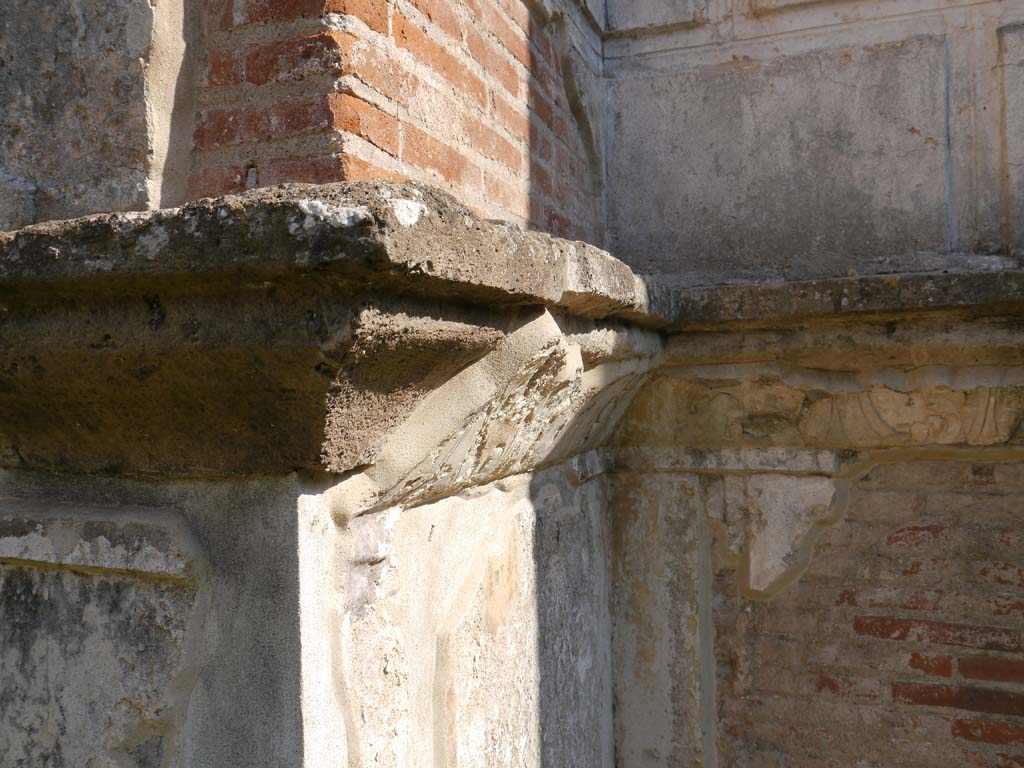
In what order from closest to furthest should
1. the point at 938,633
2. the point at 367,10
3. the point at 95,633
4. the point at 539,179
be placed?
the point at 95,633, the point at 367,10, the point at 539,179, the point at 938,633

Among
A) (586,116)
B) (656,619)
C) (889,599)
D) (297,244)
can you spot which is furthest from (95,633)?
(889,599)

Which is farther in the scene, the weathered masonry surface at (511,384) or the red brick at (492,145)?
the red brick at (492,145)

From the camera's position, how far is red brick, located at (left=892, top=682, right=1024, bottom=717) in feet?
6.07

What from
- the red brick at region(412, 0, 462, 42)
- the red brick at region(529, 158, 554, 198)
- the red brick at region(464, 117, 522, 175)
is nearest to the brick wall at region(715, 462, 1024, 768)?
the red brick at region(529, 158, 554, 198)

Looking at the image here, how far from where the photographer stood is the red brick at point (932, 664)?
189 centimetres

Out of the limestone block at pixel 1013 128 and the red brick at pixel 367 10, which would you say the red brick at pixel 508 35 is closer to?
the red brick at pixel 367 10

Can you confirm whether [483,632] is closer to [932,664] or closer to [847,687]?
[847,687]

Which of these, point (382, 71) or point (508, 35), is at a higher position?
point (508, 35)

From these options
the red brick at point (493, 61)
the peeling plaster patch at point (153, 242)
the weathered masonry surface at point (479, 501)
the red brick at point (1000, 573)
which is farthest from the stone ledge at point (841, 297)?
the peeling plaster patch at point (153, 242)

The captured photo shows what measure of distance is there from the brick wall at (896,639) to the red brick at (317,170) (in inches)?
55.5

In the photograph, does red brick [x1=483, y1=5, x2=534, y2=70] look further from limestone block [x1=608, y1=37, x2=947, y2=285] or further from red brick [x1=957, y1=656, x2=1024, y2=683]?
red brick [x1=957, y1=656, x2=1024, y2=683]

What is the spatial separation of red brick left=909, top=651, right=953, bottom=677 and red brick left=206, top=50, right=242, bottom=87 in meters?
1.84

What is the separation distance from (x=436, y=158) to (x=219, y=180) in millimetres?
348

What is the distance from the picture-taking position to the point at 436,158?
134cm
